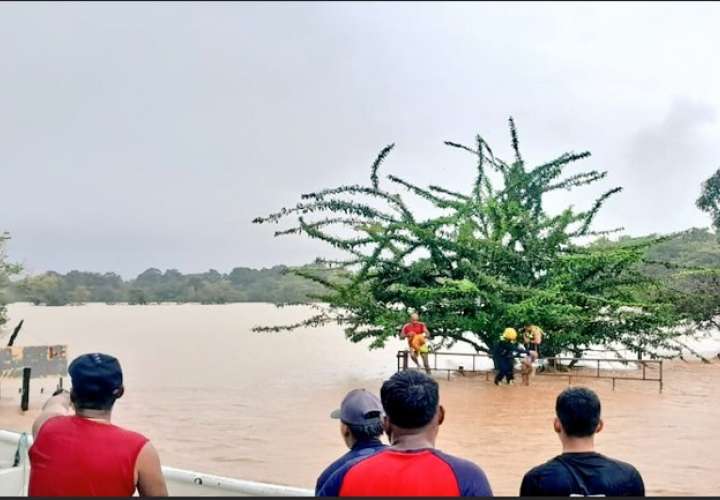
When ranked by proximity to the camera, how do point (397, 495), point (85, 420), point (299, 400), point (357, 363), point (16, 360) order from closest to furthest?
point (397, 495) → point (85, 420) → point (16, 360) → point (299, 400) → point (357, 363)

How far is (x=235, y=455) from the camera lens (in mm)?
9000

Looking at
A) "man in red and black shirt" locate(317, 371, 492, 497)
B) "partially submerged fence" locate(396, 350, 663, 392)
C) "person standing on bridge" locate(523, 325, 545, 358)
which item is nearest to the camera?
"man in red and black shirt" locate(317, 371, 492, 497)

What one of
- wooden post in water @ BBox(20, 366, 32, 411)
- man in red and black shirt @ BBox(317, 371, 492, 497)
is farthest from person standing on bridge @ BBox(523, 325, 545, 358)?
man in red and black shirt @ BBox(317, 371, 492, 497)

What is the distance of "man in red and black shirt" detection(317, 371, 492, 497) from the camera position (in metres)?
2.17

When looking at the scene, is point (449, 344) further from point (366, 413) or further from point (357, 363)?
point (366, 413)

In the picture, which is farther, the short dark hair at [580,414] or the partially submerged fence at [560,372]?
the partially submerged fence at [560,372]

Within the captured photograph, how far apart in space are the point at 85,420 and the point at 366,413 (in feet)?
3.17

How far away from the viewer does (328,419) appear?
11.6 m

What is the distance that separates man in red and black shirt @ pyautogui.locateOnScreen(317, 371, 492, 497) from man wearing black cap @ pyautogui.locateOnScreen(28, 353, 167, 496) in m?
Result: 0.60

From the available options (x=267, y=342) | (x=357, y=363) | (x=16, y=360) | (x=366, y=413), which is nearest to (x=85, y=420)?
(x=366, y=413)

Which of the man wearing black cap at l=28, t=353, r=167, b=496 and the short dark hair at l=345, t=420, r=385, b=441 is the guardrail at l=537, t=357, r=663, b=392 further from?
the man wearing black cap at l=28, t=353, r=167, b=496

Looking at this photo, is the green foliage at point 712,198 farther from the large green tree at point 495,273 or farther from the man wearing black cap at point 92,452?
the man wearing black cap at point 92,452

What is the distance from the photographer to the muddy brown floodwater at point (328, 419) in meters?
8.36

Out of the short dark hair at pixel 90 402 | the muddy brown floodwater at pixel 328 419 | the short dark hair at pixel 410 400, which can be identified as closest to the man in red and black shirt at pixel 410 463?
the short dark hair at pixel 410 400
